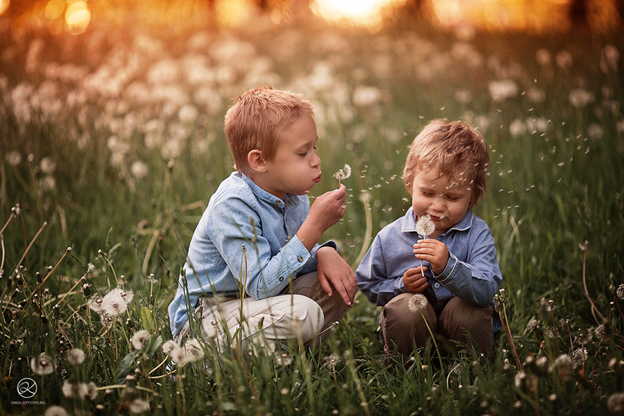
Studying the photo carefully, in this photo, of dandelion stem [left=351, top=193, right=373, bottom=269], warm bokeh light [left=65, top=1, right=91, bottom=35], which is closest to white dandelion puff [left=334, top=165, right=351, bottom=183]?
dandelion stem [left=351, top=193, right=373, bottom=269]

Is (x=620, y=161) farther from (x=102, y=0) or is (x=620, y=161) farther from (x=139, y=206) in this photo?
(x=102, y=0)

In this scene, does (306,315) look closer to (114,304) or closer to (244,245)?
(244,245)

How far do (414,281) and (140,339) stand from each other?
984 mm

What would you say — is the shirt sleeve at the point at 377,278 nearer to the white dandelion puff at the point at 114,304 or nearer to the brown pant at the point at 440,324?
the brown pant at the point at 440,324

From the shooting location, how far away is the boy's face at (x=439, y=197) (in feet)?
6.01

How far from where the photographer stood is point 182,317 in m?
1.97

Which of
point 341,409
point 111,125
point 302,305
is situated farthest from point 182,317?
point 111,125

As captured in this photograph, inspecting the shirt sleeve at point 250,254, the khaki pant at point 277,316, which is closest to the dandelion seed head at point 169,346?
the khaki pant at point 277,316

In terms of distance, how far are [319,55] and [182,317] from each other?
5.73 metres

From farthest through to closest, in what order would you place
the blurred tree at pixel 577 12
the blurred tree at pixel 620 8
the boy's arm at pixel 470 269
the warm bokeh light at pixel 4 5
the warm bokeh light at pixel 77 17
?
the blurred tree at pixel 577 12, the warm bokeh light at pixel 4 5, the warm bokeh light at pixel 77 17, the blurred tree at pixel 620 8, the boy's arm at pixel 470 269

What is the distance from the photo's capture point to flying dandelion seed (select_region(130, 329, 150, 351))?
1.60m

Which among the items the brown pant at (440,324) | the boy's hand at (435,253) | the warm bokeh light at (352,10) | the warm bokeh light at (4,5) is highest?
the warm bokeh light at (4,5)
